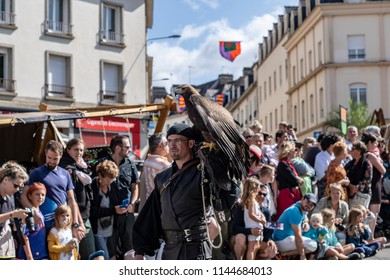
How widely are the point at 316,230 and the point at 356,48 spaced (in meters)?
32.4

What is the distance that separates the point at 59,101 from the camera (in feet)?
82.8

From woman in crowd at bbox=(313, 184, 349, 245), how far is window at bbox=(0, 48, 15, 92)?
16642mm

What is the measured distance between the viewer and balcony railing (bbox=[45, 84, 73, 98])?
24998 millimetres

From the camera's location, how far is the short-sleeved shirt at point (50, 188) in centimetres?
676

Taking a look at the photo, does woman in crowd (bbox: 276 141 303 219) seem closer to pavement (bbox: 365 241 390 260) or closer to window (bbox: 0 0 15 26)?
pavement (bbox: 365 241 390 260)

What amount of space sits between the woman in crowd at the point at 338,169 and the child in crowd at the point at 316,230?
83cm

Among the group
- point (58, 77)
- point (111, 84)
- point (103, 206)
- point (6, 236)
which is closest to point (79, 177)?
point (103, 206)

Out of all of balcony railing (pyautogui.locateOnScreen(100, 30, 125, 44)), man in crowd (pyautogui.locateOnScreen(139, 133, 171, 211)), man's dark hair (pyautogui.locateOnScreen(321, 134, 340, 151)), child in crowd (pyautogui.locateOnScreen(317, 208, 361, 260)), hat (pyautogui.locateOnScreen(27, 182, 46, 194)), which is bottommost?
child in crowd (pyautogui.locateOnScreen(317, 208, 361, 260))

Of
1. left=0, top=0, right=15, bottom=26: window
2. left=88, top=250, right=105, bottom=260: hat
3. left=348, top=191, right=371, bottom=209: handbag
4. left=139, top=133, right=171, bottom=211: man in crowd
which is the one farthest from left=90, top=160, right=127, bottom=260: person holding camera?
left=0, top=0, right=15, bottom=26: window

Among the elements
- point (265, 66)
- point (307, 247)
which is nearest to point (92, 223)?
point (307, 247)

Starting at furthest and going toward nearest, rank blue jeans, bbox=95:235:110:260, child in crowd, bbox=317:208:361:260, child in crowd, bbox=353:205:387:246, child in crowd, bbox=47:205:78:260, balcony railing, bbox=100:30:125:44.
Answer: balcony railing, bbox=100:30:125:44 < child in crowd, bbox=353:205:387:246 < child in crowd, bbox=317:208:361:260 < blue jeans, bbox=95:235:110:260 < child in crowd, bbox=47:205:78:260
